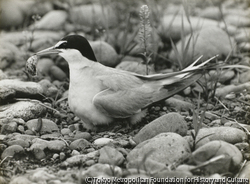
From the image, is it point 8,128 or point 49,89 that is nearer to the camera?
point 8,128

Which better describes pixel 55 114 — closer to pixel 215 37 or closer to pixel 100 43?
pixel 100 43

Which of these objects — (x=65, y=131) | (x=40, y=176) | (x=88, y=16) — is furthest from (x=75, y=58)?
(x=88, y=16)

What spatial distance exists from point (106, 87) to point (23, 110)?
829 mm

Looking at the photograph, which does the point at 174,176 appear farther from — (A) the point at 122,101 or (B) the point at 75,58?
(B) the point at 75,58

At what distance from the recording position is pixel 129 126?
377 centimetres

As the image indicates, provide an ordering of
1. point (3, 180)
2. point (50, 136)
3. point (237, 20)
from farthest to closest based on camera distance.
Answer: point (237, 20), point (50, 136), point (3, 180)

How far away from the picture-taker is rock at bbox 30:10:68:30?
6643 mm

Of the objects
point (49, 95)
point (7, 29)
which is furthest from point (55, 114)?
point (7, 29)

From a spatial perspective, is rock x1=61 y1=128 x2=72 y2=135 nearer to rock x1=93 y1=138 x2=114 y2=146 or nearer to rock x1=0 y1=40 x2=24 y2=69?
rock x1=93 y1=138 x2=114 y2=146

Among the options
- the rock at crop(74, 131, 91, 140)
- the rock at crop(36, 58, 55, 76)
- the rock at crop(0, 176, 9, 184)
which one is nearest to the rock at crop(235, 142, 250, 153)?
the rock at crop(74, 131, 91, 140)

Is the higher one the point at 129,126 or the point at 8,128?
the point at 8,128

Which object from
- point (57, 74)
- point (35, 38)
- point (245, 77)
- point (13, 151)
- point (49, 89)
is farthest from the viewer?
point (35, 38)

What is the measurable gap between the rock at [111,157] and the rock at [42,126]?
2.66ft

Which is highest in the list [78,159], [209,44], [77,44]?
[77,44]
